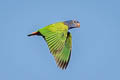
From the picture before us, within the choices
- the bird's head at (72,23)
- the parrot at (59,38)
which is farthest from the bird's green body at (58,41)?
the bird's head at (72,23)

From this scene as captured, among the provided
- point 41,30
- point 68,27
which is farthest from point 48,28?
point 68,27

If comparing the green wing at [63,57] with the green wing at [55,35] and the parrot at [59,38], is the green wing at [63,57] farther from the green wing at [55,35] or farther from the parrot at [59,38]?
the green wing at [55,35]

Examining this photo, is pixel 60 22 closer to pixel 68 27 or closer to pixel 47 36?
pixel 68 27

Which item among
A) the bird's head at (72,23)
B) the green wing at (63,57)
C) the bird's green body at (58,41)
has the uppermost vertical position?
the bird's head at (72,23)

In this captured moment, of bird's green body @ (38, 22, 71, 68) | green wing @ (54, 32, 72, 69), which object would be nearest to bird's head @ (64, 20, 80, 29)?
bird's green body @ (38, 22, 71, 68)

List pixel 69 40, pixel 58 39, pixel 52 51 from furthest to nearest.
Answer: pixel 69 40 < pixel 58 39 < pixel 52 51

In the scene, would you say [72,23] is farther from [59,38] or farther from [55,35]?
[59,38]

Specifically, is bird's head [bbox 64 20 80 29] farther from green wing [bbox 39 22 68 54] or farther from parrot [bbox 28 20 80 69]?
green wing [bbox 39 22 68 54]
